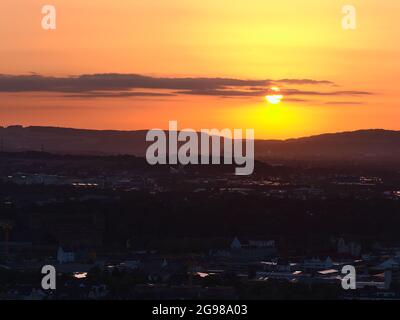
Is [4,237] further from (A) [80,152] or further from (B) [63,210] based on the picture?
(A) [80,152]

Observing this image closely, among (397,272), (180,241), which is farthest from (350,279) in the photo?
(180,241)

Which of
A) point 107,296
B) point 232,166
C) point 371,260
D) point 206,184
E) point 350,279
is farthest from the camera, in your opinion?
point 232,166

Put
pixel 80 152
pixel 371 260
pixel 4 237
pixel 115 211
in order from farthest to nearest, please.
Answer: pixel 80 152, pixel 115 211, pixel 4 237, pixel 371 260

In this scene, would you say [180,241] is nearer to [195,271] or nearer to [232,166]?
[195,271]

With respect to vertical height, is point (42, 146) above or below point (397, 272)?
above

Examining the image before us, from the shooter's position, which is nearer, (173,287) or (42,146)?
(173,287)

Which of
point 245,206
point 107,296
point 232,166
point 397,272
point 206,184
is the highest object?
point 232,166

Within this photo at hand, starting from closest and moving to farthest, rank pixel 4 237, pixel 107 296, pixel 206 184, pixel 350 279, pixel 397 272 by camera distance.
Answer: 1. pixel 107 296
2. pixel 350 279
3. pixel 397 272
4. pixel 4 237
5. pixel 206 184

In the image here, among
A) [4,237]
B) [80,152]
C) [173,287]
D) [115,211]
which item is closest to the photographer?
[173,287]

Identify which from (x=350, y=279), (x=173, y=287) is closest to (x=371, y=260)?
(x=350, y=279)
